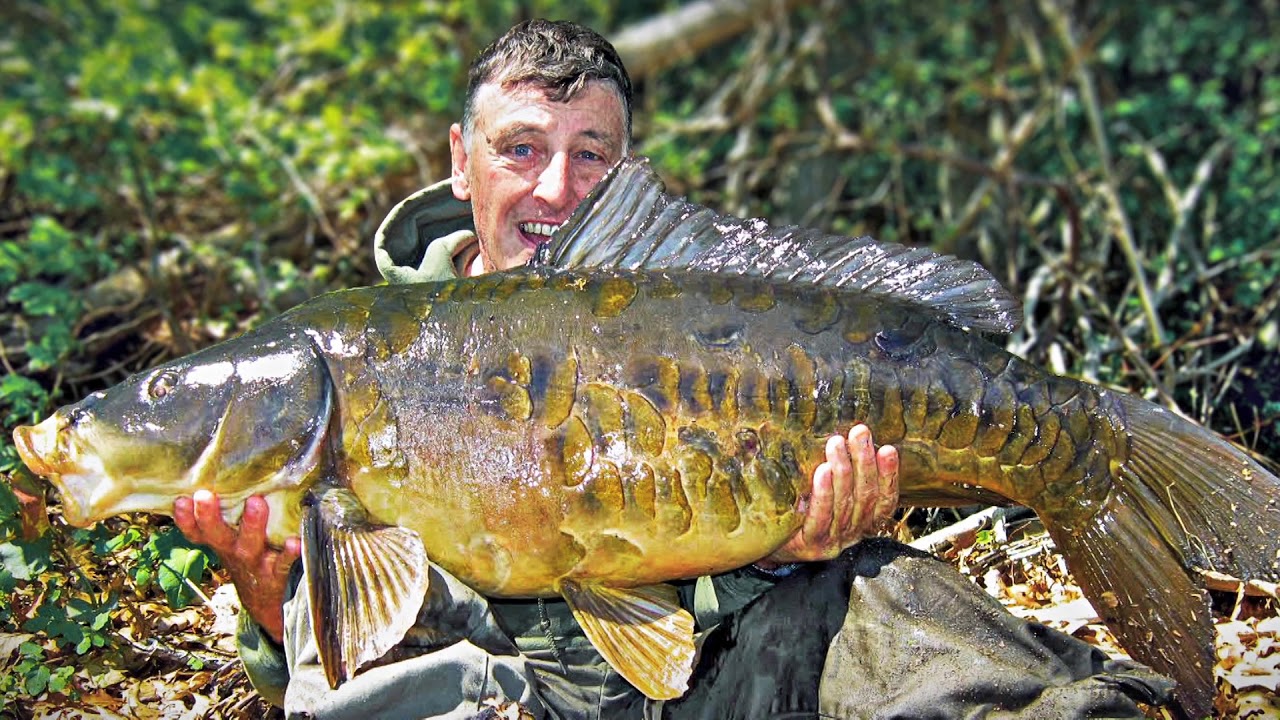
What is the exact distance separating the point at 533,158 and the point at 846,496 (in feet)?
3.96

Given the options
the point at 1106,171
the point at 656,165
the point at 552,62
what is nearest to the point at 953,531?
the point at 552,62

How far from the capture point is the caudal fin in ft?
7.98

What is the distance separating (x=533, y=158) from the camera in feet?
10.1

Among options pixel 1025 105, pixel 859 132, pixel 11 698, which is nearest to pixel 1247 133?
pixel 1025 105

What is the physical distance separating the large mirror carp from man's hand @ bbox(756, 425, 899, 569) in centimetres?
3

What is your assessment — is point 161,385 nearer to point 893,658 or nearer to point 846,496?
point 846,496

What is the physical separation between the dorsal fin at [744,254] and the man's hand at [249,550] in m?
→ 0.77

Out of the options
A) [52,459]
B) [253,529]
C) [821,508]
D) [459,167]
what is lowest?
[821,508]

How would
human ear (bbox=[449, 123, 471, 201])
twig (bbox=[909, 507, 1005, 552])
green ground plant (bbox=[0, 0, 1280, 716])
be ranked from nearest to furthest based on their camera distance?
twig (bbox=[909, 507, 1005, 552]), human ear (bbox=[449, 123, 471, 201]), green ground plant (bbox=[0, 0, 1280, 716])

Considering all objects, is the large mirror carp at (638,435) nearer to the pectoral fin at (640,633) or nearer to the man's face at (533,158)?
the pectoral fin at (640,633)

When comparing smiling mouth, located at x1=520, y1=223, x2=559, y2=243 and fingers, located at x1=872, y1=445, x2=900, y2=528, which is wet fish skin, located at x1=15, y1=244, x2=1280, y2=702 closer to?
fingers, located at x1=872, y1=445, x2=900, y2=528

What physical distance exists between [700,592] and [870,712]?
1.45 ft

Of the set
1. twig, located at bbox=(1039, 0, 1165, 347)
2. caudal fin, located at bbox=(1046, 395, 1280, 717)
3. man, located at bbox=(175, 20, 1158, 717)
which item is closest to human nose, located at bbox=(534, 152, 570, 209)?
man, located at bbox=(175, 20, 1158, 717)

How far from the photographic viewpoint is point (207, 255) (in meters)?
4.94
